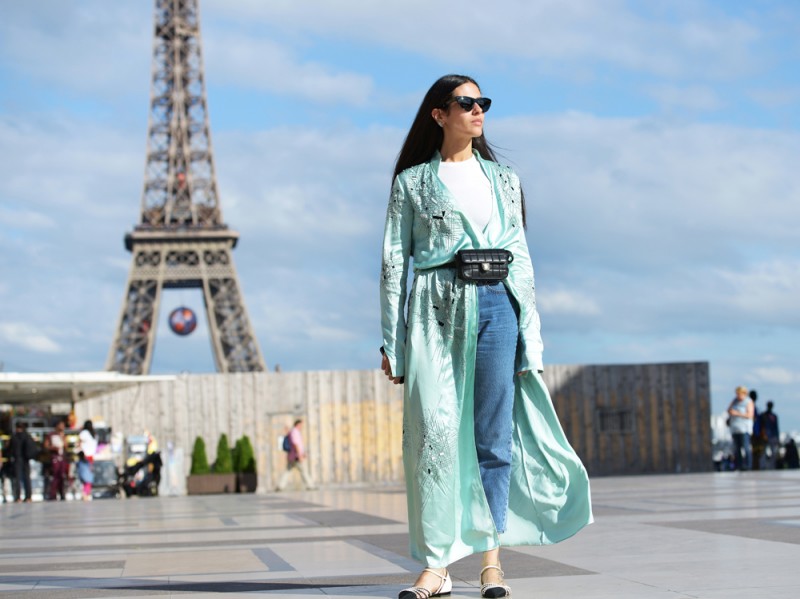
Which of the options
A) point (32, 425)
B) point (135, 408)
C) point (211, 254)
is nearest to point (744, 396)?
point (135, 408)

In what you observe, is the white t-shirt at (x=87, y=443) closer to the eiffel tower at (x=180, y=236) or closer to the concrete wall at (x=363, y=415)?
the concrete wall at (x=363, y=415)

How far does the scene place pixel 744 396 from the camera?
1560 cm

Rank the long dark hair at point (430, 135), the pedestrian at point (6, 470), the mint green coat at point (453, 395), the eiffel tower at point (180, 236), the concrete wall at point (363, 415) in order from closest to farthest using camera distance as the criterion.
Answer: the mint green coat at point (453, 395) → the long dark hair at point (430, 135) → the pedestrian at point (6, 470) → the concrete wall at point (363, 415) → the eiffel tower at point (180, 236)

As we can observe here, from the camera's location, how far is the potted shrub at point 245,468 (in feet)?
58.4

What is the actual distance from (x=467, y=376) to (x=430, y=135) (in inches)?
31.4

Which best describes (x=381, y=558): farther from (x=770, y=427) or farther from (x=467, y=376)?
(x=770, y=427)

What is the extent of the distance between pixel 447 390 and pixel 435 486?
0.27m

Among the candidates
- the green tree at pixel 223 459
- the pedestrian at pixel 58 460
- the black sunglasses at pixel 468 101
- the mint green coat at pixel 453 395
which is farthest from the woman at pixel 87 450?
the black sunglasses at pixel 468 101

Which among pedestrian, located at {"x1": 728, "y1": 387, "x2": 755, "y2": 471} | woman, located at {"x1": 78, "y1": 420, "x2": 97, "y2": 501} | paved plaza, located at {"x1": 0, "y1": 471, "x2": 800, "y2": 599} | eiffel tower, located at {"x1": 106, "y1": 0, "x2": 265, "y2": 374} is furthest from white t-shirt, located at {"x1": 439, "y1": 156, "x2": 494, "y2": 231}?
eiffel tower, located at {"x1": 106, "y1": 0, "x2": 265, "y2": 374}

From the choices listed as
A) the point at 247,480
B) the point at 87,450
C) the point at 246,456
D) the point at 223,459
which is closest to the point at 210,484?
the point at 223,459

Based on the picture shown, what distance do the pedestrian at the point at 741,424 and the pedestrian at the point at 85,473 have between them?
27.3 feet

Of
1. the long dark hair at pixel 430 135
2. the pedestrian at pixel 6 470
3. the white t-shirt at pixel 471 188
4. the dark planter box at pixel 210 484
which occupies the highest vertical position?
the long dark hair at pixel 430 135

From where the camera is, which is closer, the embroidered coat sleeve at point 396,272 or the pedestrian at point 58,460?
the embroidered coat sleeve at point 396,272

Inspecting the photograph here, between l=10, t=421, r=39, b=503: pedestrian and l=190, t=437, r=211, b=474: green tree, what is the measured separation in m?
2.27
